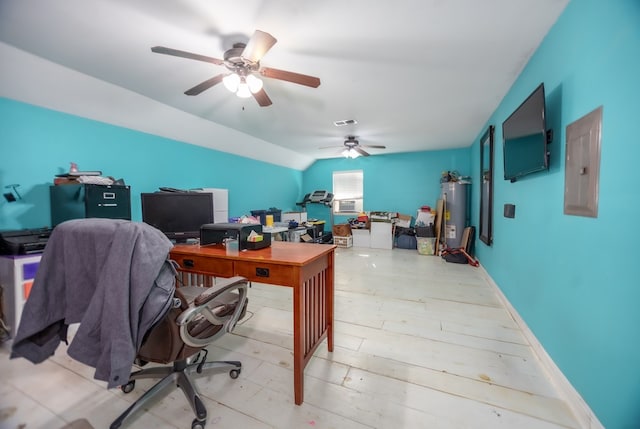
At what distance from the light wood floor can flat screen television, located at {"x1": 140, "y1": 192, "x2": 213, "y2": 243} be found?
41.7 inches

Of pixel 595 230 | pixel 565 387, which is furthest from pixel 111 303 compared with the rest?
pixel 565 387

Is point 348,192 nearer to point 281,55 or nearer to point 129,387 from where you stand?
point 281,55

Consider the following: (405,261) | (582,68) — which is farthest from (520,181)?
(405,261)

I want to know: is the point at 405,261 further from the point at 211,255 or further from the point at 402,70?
the point at 211,255

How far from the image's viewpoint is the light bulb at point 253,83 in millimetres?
1973

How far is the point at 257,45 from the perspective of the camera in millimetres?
1672

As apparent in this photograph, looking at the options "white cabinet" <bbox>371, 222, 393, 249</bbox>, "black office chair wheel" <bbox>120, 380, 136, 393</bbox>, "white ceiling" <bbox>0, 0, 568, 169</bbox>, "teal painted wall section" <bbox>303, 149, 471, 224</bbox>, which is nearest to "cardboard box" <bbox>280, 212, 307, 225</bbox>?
"teal painted wall section" <bbox>303, 149, 471, 224</bbox>

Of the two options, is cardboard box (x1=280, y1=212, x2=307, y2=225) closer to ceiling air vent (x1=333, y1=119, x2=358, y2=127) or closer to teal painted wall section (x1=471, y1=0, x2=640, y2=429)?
ceiling air vent (x1=333, y1=119, x2=358, y2=127)

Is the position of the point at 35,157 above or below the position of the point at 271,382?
above

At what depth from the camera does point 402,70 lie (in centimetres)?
235

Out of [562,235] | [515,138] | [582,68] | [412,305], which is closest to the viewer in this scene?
[582,68]

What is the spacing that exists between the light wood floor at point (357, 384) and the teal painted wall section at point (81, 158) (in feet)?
4.63

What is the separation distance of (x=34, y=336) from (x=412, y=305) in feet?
9.73

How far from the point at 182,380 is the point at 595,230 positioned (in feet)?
8.04
